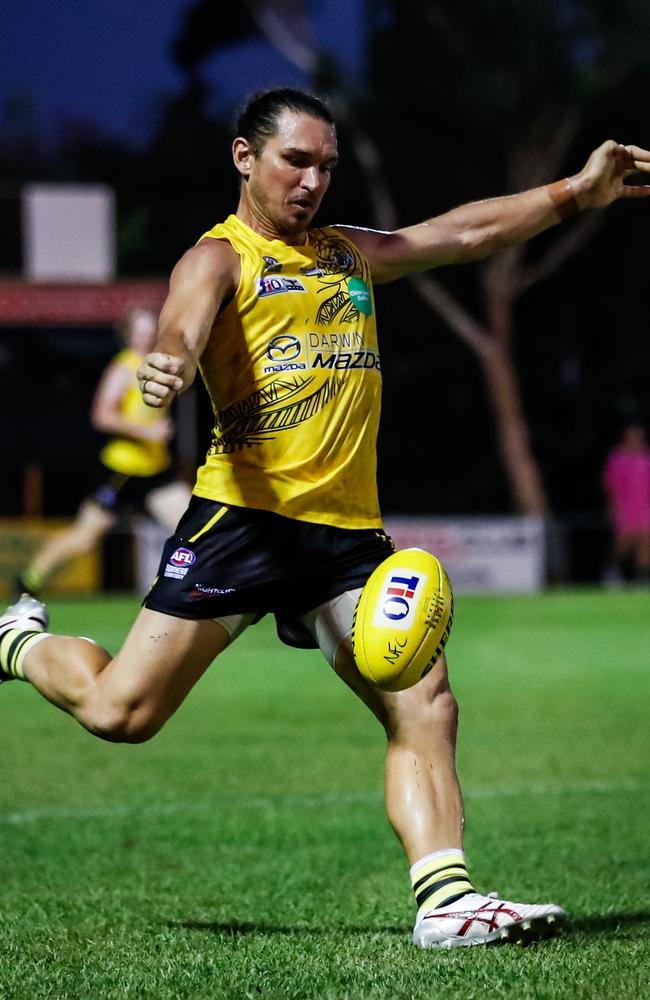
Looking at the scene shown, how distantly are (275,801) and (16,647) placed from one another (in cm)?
246

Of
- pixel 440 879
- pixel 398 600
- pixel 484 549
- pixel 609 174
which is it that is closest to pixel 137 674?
pixel 398 600

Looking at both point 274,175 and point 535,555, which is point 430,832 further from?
point 535,555

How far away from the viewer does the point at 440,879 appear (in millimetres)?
4977

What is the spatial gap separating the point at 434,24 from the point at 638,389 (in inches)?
337

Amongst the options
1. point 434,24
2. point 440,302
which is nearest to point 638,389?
point 440,302

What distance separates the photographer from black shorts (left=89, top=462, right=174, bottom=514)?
1491 cm

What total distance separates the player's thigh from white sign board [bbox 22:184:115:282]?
25596 mm

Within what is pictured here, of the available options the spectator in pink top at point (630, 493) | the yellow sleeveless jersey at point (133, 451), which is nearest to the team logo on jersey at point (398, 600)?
the yellow sleeveless jersey at point (133, 451)

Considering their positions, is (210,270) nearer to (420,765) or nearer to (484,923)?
(420,765)

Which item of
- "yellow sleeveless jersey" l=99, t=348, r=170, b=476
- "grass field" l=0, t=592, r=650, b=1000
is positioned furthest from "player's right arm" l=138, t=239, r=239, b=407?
"yellow sleeveless jersey" l=99, t=348, r=170, b=476

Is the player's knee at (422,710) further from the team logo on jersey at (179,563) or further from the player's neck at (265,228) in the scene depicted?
the player's neck at (265,228)

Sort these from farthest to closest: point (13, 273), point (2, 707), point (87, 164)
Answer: point (87, 164)
point (13, 273)
point (2, 707)

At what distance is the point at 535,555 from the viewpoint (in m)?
25.1

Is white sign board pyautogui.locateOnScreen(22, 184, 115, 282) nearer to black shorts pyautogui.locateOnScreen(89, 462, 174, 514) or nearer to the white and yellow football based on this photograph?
black shorts pyautogui.locateOnScreen(89, 462, 174, 514)
